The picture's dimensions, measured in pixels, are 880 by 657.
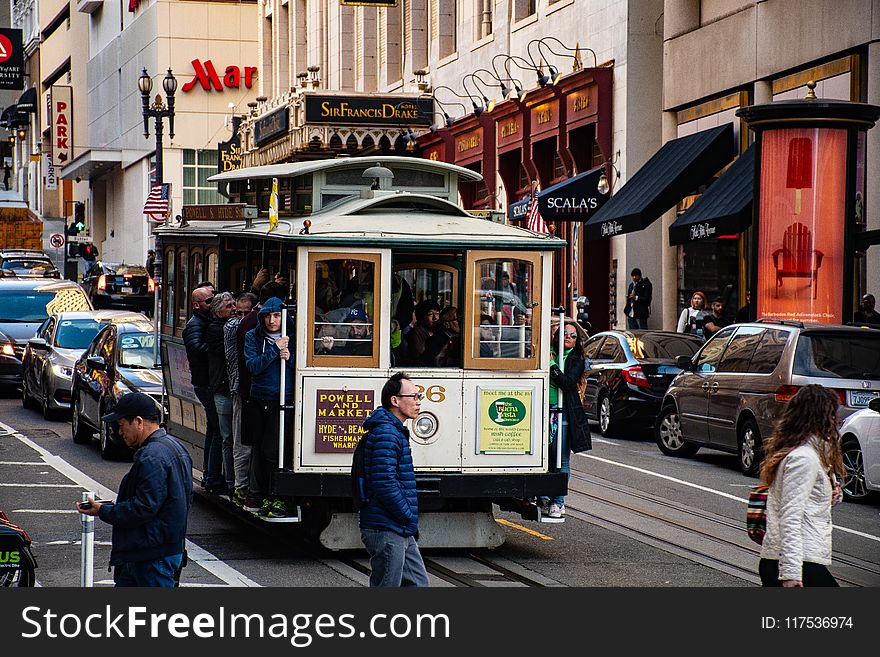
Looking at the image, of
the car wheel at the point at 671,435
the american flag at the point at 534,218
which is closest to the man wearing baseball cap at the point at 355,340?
the car wheel at the point at 671,435

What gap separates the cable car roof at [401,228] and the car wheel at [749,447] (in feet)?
19.5

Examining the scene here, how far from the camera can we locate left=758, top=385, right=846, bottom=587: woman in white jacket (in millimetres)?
7738

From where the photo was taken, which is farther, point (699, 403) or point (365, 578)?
point (699, 403)

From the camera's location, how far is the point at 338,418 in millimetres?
11984

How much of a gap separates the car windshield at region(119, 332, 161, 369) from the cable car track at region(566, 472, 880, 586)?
5275mm

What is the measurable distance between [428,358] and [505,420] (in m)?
0.76

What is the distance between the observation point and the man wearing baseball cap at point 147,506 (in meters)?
7.62

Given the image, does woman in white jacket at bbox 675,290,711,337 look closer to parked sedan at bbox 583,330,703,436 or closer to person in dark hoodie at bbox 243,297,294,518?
parked sedan at bbox 583,330,703,436

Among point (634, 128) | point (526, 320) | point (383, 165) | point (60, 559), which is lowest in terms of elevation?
point (60, 559)

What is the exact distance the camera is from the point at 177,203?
7319 cm

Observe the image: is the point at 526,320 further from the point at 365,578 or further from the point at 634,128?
the point at 634,128

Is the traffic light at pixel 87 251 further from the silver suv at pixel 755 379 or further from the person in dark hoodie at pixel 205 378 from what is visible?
the person in dark hoodie at pixel 205 378
